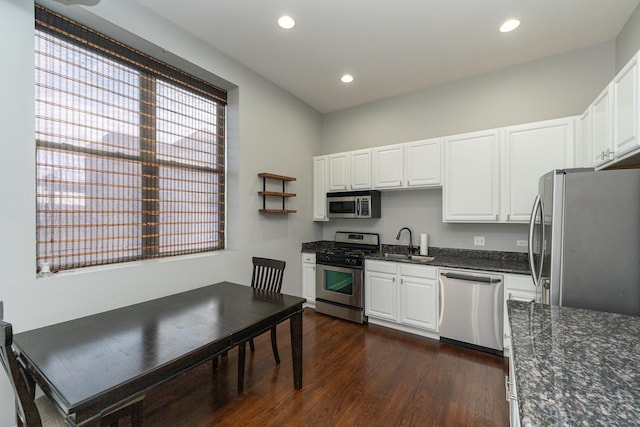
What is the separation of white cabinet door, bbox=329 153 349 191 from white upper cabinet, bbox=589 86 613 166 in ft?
8.45

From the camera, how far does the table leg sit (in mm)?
2137

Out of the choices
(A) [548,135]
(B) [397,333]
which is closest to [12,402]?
(B) [397,333]

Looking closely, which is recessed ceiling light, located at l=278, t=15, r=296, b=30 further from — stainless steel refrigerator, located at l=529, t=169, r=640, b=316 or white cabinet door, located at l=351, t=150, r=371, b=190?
stainless steel refrigerator, located at l=529, t=169, r=640, b=316

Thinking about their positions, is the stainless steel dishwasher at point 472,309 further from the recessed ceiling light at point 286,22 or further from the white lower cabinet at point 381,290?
the recessed ceiling light at point 286,22

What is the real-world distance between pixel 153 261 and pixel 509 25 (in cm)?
386

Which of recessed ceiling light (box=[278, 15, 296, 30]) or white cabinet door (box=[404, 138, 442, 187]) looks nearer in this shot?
recessed ceiling light (box=[278, 15, 296, 30])

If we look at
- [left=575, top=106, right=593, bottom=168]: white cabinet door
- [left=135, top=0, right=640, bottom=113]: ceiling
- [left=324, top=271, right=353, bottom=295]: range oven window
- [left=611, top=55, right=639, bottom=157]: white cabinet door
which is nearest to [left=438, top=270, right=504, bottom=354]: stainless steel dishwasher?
[left=324, top=271, right=353, bottom=295]: range oven window

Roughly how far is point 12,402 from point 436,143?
4.22 metres

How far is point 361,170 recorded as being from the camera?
3.92 m

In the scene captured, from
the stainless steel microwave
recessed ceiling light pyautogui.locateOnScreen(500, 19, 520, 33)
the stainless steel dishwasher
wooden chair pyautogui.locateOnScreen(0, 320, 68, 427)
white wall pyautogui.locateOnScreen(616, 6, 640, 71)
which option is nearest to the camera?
wooden chair pyautogui.locateOnScreen(0, 320, 68, 427)

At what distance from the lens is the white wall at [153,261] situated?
1.75 m

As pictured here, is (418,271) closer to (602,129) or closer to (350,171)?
(350,171)

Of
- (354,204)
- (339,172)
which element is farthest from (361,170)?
(354,204)

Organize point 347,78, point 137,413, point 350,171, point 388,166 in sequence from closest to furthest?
point 137,413
point 347,78
point 388,166
point 350,171
